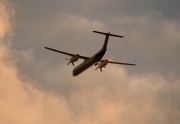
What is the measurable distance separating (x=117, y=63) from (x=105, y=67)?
5.95 metres

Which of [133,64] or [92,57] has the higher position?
[133,64]

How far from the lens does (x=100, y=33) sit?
70750 mm

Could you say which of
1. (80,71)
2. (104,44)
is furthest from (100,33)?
(80,71)

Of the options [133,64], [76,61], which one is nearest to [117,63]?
[133,64]

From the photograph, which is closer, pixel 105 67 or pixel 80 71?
pixel 80 71

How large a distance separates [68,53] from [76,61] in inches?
100

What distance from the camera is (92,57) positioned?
227ft

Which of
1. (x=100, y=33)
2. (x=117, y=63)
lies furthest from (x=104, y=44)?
(x=117, y=63)

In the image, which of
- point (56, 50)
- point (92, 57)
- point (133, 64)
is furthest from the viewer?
point (133, 64)

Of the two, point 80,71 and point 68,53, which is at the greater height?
point 68,53

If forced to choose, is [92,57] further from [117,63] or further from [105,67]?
[117,63]

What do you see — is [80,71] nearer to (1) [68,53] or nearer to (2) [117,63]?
(1) [68,53]

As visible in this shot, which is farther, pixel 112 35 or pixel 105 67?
pixel 105 67

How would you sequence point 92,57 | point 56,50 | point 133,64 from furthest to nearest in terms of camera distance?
point 133,64 → point 56,50 → point 92,57
